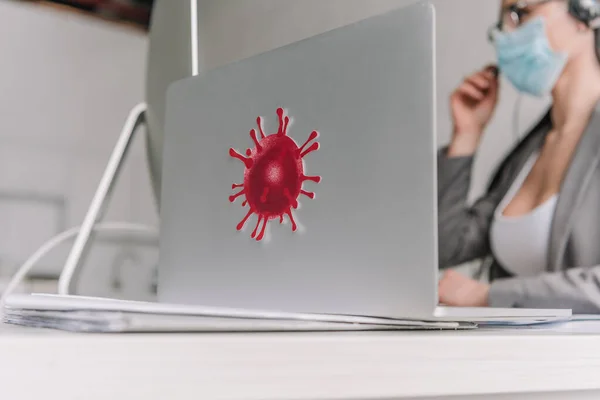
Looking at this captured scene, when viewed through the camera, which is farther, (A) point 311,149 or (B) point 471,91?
(B) point 471,91

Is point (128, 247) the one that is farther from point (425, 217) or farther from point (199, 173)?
point (425, 217)

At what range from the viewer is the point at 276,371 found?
270 millimetres

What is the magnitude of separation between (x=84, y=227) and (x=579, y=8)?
84 centimetres

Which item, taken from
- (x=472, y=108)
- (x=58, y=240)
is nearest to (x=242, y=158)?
(x=472, y=108)

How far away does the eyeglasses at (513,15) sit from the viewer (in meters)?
1.04

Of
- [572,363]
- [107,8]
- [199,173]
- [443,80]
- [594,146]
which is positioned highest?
[107,8]

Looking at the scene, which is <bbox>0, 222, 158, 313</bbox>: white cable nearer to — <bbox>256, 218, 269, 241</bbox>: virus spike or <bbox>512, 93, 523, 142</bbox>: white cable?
<bbox>256, 218, 269, 241</bbox>: virus spike

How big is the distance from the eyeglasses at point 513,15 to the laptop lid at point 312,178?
74 centimetres

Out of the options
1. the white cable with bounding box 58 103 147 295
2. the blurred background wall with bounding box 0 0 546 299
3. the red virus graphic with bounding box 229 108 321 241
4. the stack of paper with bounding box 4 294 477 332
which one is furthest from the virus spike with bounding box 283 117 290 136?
the blurred background wall with bounding box 0 0 546 299

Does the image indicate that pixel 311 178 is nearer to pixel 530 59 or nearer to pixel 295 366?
pixel 295 366

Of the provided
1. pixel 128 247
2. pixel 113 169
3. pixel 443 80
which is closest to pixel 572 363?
pixel 113 169

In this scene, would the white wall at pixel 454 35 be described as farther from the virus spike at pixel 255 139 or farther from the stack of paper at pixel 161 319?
the stack of paper at pixel 161 319

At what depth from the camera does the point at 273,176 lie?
0.46 m

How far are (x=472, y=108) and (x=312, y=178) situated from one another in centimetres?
81
